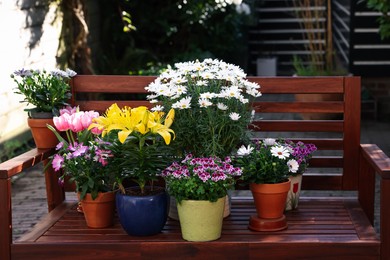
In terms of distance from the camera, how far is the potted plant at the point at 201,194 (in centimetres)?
316

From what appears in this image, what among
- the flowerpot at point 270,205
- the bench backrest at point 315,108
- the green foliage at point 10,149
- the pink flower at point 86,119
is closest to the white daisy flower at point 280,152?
the flowerpot at point 270,205

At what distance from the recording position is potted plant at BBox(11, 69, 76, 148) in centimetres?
Answer: 383

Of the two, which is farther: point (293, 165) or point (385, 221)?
point (293, 165)

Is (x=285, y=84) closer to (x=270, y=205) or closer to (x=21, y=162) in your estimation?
(x=270, y=205)

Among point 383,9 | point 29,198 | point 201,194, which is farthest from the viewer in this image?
point 383,9

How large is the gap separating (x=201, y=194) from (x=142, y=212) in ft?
0.87

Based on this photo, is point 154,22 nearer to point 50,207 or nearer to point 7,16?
point 7,16

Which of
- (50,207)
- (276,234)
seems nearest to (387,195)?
(276,234)

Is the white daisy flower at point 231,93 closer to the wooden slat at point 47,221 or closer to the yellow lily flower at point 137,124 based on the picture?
the yellow lily flower at point 137,124

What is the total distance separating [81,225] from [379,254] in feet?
4.21

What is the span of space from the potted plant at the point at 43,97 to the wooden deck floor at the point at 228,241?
18.8 inches

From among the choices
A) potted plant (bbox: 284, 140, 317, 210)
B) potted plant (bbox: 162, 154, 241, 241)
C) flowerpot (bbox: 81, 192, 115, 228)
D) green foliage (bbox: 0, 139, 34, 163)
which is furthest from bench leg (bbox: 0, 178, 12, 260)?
green foliage (bbox: 0, 139, 34, 163)

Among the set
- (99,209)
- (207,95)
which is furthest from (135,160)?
(207,95)

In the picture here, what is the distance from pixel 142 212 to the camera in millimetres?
3250
